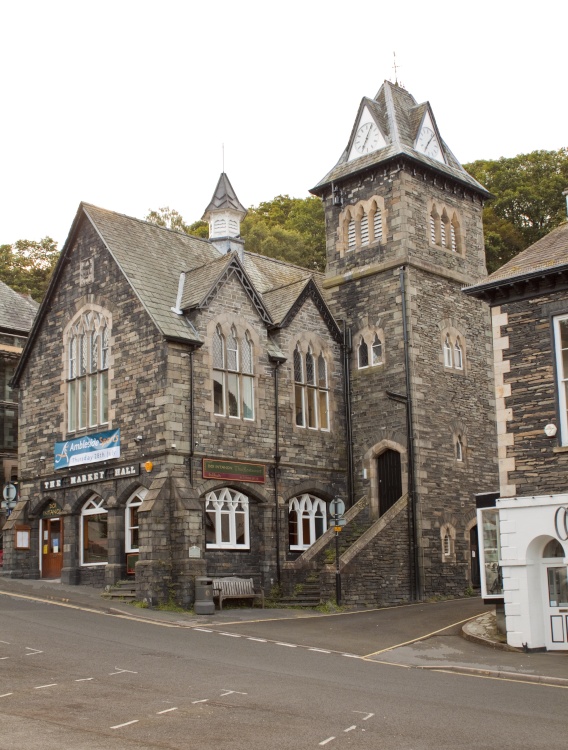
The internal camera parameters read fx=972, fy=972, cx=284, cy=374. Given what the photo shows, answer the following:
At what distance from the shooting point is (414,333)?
31.8 meters

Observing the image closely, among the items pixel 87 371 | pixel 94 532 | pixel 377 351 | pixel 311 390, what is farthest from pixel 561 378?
pixel 87 371

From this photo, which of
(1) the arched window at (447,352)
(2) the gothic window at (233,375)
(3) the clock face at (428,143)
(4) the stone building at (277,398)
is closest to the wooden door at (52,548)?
(4) the stone building at (277,398)

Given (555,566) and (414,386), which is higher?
(414,386)

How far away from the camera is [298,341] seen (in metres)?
32.1

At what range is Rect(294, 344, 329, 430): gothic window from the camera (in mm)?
31594

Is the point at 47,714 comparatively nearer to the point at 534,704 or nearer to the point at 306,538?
the point at 534,704

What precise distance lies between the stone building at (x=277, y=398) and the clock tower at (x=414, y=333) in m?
0.08

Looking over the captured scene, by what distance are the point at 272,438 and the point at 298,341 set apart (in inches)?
150

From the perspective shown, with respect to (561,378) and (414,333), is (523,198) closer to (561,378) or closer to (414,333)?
(414,333)

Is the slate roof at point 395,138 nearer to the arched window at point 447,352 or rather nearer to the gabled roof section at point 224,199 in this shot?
the gabled roof section at point 224,199

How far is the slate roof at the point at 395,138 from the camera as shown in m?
33.8

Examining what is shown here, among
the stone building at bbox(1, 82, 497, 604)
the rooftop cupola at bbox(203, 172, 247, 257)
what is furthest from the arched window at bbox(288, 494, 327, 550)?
the rooftop cupola at bbox(203, 172, 247, 257)

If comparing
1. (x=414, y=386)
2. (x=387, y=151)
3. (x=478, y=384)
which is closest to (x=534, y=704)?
(x=414, y=386)

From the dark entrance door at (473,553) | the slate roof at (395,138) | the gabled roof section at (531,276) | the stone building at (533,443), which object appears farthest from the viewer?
the slate roof at (395,138)
